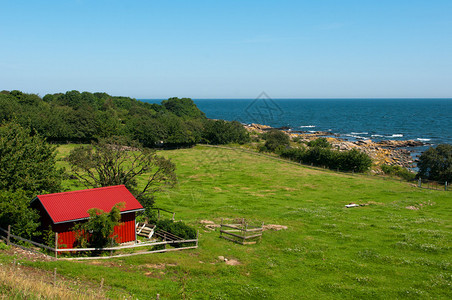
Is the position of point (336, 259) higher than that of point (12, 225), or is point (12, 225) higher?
point (12, 225)

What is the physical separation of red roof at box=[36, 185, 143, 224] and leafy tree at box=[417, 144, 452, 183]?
62.4 metres

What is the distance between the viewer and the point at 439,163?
63.7 metres

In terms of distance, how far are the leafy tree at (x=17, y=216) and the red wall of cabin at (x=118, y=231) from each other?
5.60 feet

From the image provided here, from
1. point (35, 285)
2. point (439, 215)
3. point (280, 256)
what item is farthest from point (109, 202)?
point (439, 215)

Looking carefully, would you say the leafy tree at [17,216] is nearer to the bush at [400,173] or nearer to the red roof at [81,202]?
the red roof at [81,202]

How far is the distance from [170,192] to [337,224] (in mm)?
26720

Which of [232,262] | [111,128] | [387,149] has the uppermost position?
[111,128]

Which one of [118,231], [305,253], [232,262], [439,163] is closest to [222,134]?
[439,163]

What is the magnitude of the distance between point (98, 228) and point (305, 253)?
1715 cm

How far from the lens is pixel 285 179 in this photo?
6359 centimetres

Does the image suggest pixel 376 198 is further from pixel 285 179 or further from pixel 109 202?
pixel 109 202

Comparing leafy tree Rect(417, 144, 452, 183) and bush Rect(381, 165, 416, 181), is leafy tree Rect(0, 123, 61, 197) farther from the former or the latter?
leafy tree Rect(417, 144, 452, 183)

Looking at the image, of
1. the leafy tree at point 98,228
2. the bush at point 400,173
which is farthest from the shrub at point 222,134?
the leafy tree at point 98,228

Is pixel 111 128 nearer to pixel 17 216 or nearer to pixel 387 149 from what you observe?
pixel 17 216
